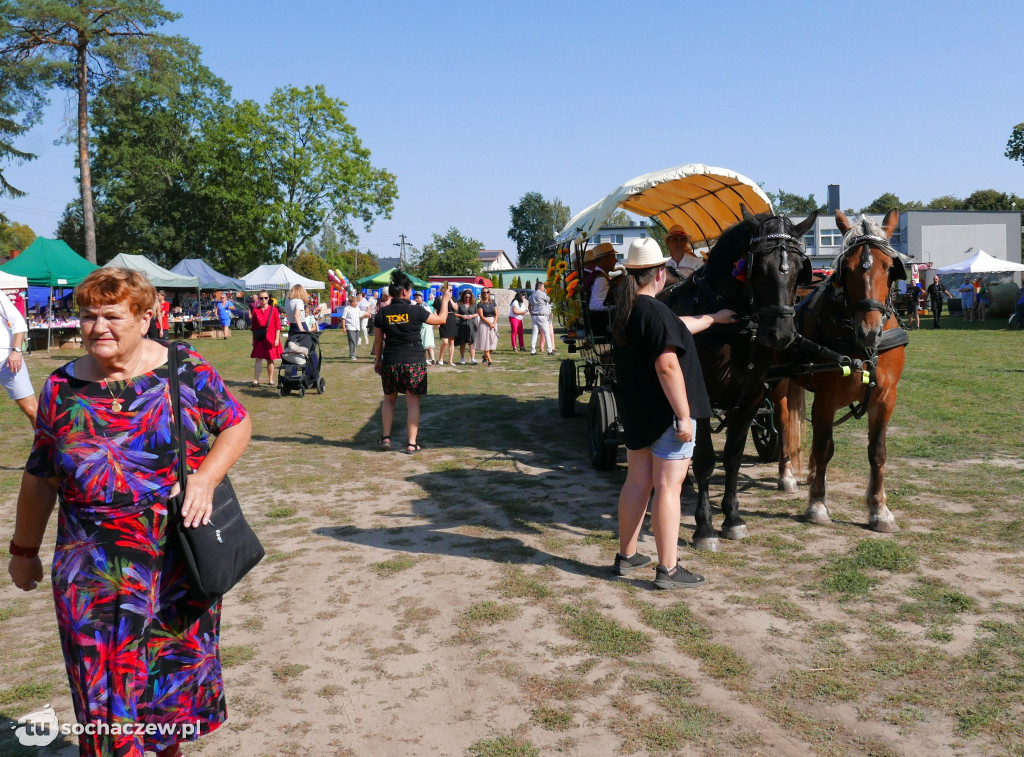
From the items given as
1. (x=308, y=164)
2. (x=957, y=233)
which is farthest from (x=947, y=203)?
(x=308, y=164)

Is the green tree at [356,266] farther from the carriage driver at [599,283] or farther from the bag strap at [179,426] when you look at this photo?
the bag strap at [179,426]

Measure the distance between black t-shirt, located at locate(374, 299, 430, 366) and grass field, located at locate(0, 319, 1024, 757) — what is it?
1393 millimetres

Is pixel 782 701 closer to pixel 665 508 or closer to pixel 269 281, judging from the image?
pixel 665 508

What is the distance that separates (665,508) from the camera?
4.67 m

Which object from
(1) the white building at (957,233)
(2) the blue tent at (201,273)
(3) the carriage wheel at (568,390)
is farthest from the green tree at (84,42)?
(1) the white building at (957,233)

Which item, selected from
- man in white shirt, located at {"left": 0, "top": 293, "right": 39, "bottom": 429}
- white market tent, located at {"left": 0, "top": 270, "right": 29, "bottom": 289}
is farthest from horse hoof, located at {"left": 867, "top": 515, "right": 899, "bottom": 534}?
white market tent, located at {"left": 0, "top": 270, "right": 29, "bottom": 289}

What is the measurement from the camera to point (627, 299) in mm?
4672

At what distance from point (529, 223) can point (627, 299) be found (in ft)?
388

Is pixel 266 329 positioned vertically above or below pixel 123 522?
above

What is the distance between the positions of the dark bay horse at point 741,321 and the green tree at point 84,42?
104ft

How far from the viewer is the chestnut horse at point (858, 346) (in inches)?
211

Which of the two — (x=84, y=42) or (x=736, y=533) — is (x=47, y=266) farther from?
(x=736, y=533)

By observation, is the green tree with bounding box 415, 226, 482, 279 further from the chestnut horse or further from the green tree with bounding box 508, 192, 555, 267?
the chestnut horse

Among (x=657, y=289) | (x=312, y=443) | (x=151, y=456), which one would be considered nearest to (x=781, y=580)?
(x=657, y=289)
